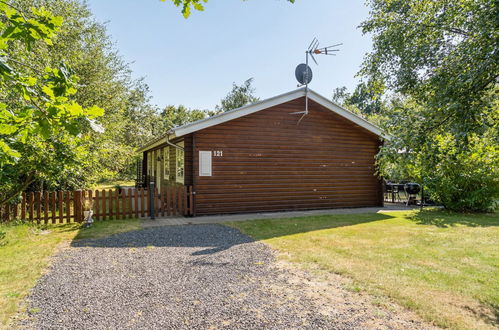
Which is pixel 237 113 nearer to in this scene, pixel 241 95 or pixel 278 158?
pixel 278 158

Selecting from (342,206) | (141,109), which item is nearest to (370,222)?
(342,206)

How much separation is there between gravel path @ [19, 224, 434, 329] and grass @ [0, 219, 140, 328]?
0.19 meters

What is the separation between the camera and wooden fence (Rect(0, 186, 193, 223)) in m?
7.98

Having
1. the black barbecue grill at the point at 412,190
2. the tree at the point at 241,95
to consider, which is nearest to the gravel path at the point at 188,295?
the black barbecue grill at the point at 412,190

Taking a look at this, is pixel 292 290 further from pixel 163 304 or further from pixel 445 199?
pixel 445 199

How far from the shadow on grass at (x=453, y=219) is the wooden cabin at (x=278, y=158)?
2.32 meters

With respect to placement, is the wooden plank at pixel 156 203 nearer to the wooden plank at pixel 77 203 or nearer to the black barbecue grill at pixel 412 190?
the wooden plank at pixel 77 203

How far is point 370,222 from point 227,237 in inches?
173

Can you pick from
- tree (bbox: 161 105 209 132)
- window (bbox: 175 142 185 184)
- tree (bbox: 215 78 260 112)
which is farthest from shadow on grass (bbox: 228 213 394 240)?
tree (bbox: 161 105 209 132)

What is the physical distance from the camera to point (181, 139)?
A: 34.6 feet

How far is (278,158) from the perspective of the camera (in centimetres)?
1079

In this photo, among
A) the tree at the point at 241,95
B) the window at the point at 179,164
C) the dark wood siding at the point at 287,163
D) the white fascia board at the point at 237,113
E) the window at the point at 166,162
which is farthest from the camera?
the tree at the point at 241,95

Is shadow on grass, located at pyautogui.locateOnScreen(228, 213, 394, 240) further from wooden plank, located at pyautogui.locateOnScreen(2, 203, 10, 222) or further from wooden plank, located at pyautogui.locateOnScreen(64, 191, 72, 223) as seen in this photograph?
wooden plank, located at pyautogui.locateOnScreen(2, 203, 10, 222)

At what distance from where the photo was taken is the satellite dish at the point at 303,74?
→ 10955mm
